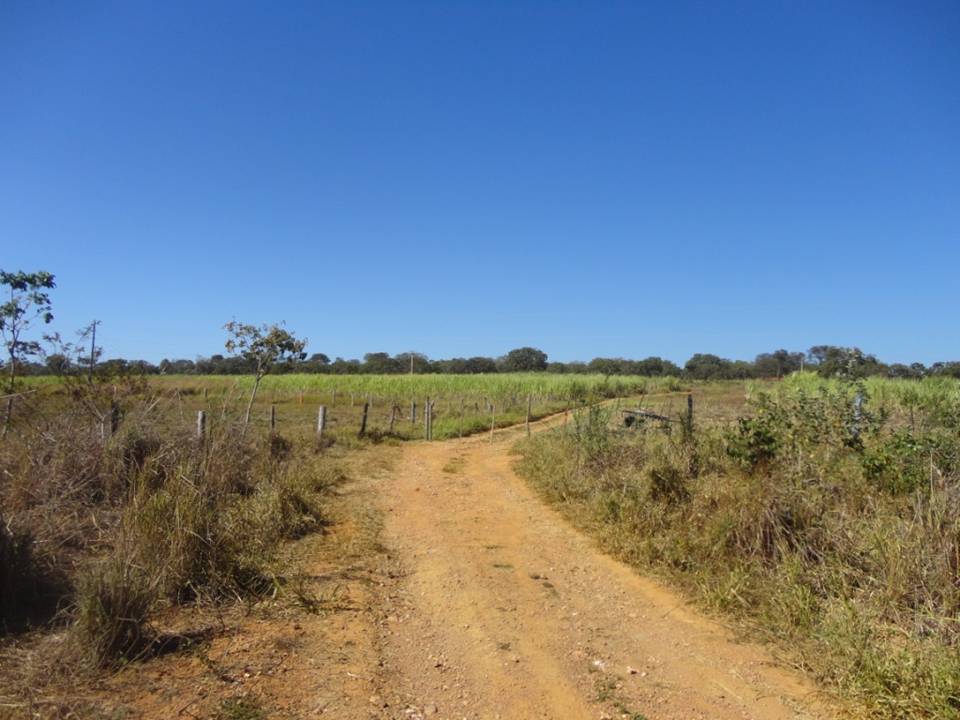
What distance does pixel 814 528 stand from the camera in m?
5.53

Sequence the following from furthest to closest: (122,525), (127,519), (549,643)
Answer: (122,525), (127,519), (549,643)

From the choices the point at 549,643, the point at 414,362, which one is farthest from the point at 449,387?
the point at 414,362

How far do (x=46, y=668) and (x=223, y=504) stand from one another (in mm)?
3421

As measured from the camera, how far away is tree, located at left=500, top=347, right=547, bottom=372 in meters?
90.6

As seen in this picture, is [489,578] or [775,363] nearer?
[489,578]

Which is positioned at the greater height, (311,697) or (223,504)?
(223,504)

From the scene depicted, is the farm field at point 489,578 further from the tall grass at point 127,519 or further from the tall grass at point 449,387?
the tall grass at point 449,387

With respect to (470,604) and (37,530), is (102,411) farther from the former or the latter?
(470,604)

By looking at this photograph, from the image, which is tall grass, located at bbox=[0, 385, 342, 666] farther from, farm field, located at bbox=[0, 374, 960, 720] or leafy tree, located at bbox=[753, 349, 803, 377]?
leafy tree, located at bbox=[753, 349, 803, 377]

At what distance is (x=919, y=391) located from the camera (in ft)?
62.4

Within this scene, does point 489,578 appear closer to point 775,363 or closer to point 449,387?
point 449,387

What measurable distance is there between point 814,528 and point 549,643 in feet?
9.04

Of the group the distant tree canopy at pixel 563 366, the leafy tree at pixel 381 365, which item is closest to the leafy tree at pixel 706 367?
the distant tree canopy at pixel 563 366

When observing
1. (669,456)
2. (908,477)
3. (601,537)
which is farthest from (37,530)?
(908,477)
